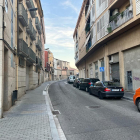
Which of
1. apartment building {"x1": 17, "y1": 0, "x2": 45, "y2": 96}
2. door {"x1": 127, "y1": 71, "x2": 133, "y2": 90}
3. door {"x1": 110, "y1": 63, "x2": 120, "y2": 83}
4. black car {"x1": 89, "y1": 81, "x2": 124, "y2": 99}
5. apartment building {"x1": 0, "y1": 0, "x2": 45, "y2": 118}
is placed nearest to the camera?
apartment building {"x1": 0, "y1": 0, "x2": 45, "y2": 118}

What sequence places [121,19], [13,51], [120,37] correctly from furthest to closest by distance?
[120,37] → [121,19] → [13,51]

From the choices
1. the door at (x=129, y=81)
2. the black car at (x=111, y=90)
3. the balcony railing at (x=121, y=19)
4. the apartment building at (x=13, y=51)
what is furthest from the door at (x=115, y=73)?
the apartment building at (x=13, y=51)

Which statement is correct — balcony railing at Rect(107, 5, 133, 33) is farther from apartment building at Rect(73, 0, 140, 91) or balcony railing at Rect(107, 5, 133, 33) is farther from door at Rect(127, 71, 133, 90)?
door at Rect(127, 71, 133, 90)

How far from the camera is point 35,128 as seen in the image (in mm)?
4988

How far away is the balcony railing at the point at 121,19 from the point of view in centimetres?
1352

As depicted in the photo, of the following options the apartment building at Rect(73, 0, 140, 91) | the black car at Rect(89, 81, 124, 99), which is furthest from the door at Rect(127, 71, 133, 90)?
the black car at Rect(89, 81, 124, 99)

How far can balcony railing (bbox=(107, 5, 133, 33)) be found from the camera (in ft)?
44.3

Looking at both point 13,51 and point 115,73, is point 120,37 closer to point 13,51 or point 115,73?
point 115,73

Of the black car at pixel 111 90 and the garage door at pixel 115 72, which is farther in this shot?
the garage door at pixel 115 72

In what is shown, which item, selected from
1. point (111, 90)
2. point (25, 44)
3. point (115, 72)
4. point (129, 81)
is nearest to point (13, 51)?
point (25, 44)

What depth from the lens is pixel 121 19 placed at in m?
14.8

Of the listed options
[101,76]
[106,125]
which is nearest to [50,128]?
[106,125]

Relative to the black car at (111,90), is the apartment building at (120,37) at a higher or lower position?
higher

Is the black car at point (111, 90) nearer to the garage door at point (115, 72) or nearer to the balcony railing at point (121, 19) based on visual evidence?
the garage door at point (115, 72)
